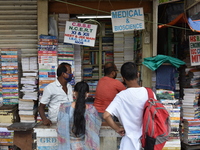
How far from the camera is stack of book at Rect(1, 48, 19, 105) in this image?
15.3ft

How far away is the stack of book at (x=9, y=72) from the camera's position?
4.66 m

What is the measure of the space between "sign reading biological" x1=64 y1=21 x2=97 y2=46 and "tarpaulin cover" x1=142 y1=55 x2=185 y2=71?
45.6 inches

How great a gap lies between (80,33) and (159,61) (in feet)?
5.26

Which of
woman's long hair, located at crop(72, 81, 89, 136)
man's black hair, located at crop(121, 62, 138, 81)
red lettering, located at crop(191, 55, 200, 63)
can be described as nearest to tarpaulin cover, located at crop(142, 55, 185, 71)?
red lettering, located at crop(191, 55, 200, 63)

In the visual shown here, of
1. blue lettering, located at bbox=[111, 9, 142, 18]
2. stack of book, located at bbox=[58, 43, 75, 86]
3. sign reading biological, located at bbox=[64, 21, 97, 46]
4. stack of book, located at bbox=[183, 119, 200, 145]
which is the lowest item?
stack of book, located at bbox=[183, 119, 200, 145]

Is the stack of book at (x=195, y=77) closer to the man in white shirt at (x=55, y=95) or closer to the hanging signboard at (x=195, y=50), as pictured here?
the hanging signboard at (x=195, y=50)

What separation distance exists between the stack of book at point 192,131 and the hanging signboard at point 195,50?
46.9 inches

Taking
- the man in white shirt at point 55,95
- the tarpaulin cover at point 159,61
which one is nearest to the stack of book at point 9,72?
the man in white shirt at point 55,95

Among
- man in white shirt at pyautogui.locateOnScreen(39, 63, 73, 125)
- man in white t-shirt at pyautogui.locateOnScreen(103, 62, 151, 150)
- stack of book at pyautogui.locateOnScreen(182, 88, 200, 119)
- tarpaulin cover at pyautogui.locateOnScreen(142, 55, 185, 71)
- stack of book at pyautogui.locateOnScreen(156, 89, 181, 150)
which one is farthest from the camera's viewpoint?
stack of book at pyautogui.locateOnScreen(182, 88, 200, 119)

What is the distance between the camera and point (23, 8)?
4.86 m

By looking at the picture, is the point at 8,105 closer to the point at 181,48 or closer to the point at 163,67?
the point at 163,67

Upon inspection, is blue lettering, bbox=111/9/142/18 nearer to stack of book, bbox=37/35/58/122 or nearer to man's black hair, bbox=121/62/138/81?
stack of book, bbox=37/35/58/122

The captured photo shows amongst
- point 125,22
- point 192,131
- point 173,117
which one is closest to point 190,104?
point 192,131

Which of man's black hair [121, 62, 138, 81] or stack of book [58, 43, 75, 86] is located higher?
stack of book [58, 43, 75, 86]
